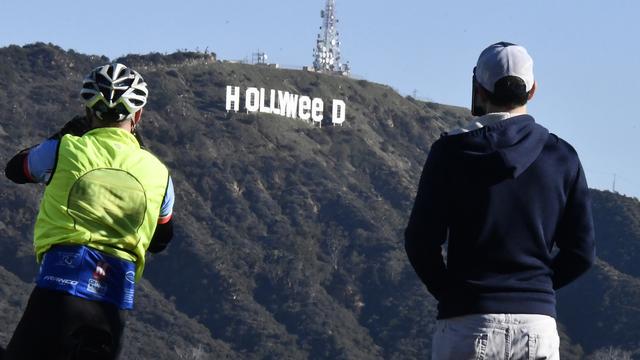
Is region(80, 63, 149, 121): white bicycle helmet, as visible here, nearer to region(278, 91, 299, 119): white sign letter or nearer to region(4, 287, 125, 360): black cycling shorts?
region(4, 287, 125, 360): black cycling shorts

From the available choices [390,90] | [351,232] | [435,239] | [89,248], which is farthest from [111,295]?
[390,90]

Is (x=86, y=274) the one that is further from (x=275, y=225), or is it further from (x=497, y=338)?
(x=275, y=225)

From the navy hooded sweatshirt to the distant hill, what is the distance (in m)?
91.0

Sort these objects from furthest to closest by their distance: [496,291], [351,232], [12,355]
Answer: [351,232]
[12,355]
[496,291]

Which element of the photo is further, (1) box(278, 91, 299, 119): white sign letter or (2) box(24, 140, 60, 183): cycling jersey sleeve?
(1) box(278, 91, 299, 119): white sign letter

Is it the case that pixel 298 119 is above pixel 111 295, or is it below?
above

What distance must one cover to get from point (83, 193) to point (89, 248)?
0.24 metres

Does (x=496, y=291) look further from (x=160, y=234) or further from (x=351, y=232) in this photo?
(x=351, y=232)

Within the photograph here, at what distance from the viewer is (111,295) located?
6422 mm

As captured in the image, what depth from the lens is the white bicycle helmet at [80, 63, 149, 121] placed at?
6.68 meters

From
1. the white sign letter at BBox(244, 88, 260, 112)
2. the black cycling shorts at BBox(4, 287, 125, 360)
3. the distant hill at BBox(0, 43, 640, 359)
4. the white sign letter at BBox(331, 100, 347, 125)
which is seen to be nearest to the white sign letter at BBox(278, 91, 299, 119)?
the distant hill at BBox(0, 43, 640, 359)

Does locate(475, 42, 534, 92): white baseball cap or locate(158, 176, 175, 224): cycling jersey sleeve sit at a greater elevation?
locate(475, 42, 534, 92): white baseball cap

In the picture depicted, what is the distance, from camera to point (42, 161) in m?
6.60

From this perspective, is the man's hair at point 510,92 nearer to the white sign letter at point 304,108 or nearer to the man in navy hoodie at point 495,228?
the man in navy hoodie at point 495,228
